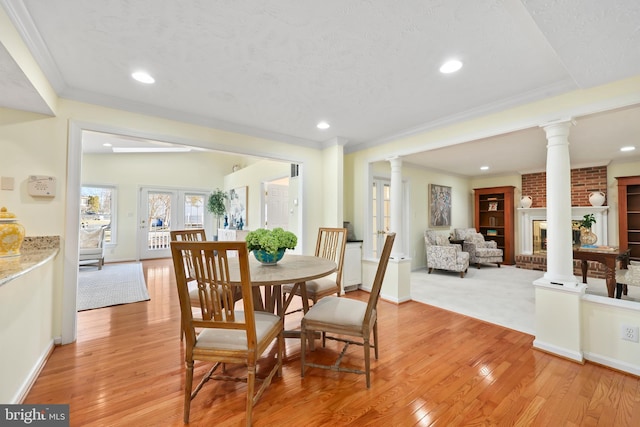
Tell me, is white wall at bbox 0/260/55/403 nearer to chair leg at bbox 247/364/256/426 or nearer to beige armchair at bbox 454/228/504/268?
chair leg at bbox 247/364/256/426

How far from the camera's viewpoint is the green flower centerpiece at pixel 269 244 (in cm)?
215

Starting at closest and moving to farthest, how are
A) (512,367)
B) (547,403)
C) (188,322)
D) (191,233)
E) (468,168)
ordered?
(188,322)
(547,403)
(512,367)
(191,233)
(468,168)

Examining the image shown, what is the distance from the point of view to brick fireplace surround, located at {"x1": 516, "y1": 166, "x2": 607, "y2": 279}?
526 cm

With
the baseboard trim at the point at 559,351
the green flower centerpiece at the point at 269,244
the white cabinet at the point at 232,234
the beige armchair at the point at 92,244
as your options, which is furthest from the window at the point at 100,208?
the baseboard trim at the point at 559,351

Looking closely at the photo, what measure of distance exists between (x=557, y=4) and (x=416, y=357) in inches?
94.4

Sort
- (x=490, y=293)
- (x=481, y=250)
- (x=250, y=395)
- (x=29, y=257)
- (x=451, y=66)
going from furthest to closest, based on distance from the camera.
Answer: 1. (x=481, y=250)
2. (x=490, y=293)
3. (x=451, y=66)
4. (x=29, y=257)
5. (x=250, y=395)

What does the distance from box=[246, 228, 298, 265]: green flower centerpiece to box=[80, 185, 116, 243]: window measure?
21.6ft

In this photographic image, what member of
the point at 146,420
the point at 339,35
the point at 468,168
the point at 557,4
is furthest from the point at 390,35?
the point at 468,168

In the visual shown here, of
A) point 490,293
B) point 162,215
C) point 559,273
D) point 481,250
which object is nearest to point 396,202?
point 559,273

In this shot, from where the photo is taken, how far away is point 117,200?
22.7 ft

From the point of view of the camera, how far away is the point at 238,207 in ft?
24.2

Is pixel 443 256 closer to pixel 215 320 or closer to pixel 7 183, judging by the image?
pixel 215 320

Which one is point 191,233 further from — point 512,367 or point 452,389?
point 512,367

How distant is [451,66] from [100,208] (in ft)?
26.5
